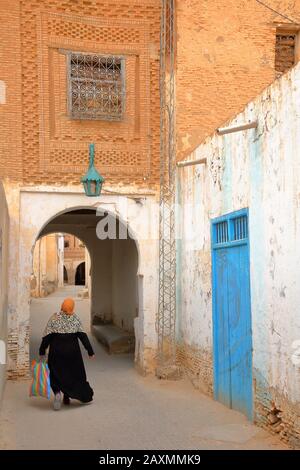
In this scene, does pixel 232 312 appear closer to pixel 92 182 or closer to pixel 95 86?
pixel 92 182

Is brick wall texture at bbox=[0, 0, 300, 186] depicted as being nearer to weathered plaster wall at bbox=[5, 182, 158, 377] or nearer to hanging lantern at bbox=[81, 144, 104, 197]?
weathered plaster wall at bbox=[5, 182, 158, 377]

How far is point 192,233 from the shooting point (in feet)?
31.0

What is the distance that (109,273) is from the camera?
55.3ft

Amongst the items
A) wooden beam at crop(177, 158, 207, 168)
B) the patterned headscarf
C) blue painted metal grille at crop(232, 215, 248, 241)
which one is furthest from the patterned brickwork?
blue painted metal grille at crop(232, 215, 248, 241)

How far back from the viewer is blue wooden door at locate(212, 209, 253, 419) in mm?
6914

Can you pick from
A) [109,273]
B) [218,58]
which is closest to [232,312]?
[218,58]

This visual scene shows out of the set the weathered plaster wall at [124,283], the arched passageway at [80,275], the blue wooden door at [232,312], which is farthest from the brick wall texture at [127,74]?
the arched passageway at [80,275]

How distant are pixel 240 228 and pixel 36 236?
14.0 feet

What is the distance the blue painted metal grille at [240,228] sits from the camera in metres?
7.03

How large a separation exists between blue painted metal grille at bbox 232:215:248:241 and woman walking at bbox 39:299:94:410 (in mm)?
2325

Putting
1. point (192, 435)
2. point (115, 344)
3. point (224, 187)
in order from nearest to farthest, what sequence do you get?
point (192, 435) < point (224, 187) < point (115, 344)

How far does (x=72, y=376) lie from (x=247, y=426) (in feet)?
8.04

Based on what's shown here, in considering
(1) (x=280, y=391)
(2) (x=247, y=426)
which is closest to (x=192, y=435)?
(2) (x=247, y=426)
